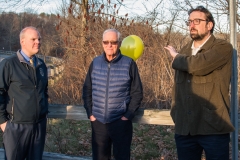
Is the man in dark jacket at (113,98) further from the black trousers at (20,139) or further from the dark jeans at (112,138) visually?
the black trousers at (20,139)

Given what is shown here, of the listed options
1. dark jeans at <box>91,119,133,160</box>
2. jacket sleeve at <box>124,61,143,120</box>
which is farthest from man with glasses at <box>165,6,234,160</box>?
dark jeans at <box>91,119,133,160</box>

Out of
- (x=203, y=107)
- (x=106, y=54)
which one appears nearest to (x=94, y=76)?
(x=106, y=54)

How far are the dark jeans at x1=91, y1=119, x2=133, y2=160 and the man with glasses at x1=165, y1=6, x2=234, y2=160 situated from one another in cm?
66

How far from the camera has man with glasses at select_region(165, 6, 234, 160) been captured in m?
2.52

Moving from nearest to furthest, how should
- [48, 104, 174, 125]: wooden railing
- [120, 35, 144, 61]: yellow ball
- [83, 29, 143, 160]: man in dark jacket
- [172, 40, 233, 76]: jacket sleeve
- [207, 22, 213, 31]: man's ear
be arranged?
[172, 40, 233, 76]: jacket sleeve → [207, 22, 213, 31]: man's ear → [83, 29, 143, 160]: man in dark jacket → [48, 104, 174, 125]: wooden railing → [120, 35, 144, 61]: yellow ball

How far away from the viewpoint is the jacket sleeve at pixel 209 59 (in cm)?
248

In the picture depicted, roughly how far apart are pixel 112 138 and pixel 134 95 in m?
0.53

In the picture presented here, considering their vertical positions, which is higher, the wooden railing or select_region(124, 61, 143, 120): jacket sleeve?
select_region(124, 61, 143, 120): jacket sleeve

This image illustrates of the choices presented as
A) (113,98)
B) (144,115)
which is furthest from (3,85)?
(144,115)

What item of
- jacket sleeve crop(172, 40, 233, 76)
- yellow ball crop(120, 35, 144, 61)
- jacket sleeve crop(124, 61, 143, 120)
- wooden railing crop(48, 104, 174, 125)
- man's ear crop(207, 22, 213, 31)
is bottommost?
wooden railing crop(48, 104, 174, 125)

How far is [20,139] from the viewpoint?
2.96m

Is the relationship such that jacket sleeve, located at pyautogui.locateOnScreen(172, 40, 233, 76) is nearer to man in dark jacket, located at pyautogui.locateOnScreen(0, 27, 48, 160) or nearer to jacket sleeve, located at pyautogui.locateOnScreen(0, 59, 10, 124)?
man in dark jacket, located at pyautogui.locateOnScreen(0, 27, 48, 160)

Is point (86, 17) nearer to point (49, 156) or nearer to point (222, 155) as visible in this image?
point (49, 156)

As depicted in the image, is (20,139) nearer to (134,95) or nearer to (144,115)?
(134,95)
